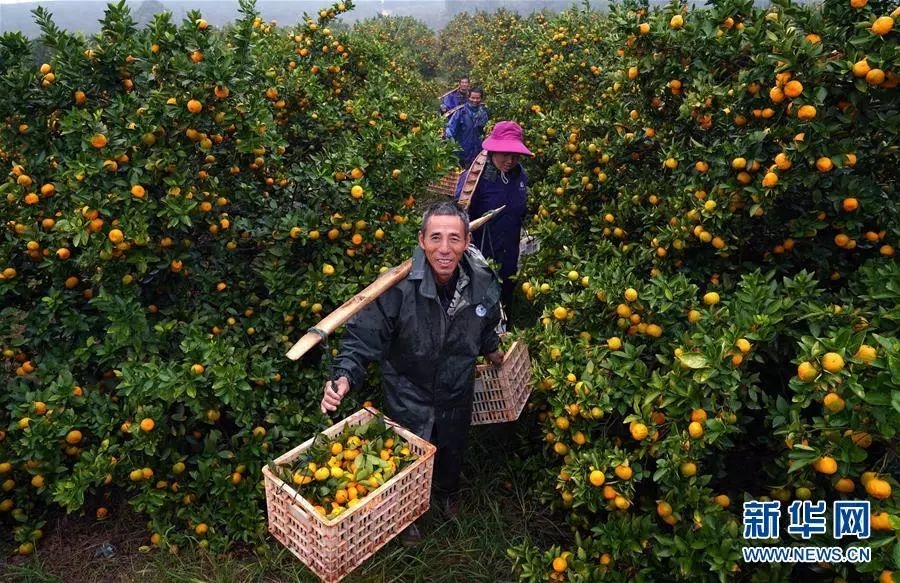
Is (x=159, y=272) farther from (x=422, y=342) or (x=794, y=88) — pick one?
(x=794, y=88)

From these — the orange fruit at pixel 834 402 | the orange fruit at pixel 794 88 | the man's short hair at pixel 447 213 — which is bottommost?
the orange fruit at pixel 834 402

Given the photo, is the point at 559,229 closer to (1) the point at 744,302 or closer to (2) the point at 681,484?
(1) the point at 744,302

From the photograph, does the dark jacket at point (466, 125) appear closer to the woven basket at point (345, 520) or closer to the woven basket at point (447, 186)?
the woven basket at point (447, 186)

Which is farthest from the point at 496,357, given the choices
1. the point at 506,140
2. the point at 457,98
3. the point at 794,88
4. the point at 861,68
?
the point at 457,98

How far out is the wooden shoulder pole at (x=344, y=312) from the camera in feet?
8.41

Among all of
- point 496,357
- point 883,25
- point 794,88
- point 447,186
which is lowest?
point 496,357

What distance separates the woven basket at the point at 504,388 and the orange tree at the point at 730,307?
353mm

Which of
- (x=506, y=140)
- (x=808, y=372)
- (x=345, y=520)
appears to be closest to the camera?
(x=808, y=372)

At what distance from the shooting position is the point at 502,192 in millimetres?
4848

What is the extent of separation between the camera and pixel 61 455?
125 inches

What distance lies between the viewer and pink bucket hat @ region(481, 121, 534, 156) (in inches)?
185

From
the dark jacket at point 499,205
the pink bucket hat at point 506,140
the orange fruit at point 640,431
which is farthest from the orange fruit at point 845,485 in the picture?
the pink bucket hat at point 506,140

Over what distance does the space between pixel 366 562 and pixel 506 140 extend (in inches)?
129

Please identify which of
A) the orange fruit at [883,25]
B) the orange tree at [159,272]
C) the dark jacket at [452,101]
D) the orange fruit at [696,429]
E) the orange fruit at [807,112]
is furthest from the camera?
the dark jacket at [452,101]
